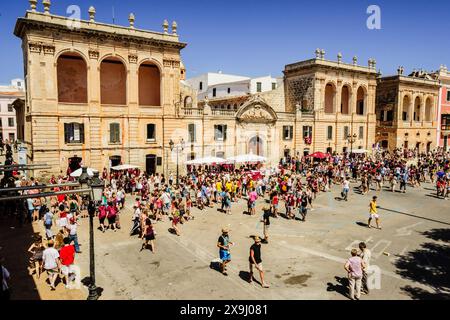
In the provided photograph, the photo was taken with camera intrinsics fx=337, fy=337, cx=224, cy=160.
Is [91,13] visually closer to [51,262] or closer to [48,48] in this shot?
[48,48]

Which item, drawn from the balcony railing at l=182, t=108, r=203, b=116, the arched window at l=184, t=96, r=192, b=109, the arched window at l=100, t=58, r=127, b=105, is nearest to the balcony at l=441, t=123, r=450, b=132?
→ the arched window at l=184, t=96, r=192, b=109

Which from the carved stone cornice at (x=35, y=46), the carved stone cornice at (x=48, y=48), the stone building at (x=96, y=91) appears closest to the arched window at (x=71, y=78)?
the stone building at (x=96, y=91)

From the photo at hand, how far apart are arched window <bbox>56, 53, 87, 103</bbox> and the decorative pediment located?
50.2 feet

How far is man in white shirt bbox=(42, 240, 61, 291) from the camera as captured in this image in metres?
10.2

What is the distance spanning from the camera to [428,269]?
11938 mm

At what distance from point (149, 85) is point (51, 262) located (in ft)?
83.8

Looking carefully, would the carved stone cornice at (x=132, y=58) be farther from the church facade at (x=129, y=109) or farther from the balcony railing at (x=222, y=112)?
the balcony railing at (x=222, y=112)

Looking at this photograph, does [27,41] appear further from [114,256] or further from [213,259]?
[213,259]

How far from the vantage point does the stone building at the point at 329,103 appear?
4134cm

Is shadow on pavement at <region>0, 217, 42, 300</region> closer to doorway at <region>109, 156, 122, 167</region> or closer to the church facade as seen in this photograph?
the church facade

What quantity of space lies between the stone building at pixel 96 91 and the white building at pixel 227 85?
21415 mm

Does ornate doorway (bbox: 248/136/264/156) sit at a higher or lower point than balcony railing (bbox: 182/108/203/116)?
lower

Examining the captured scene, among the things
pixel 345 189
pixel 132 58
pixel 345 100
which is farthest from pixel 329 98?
pixel 132 58
